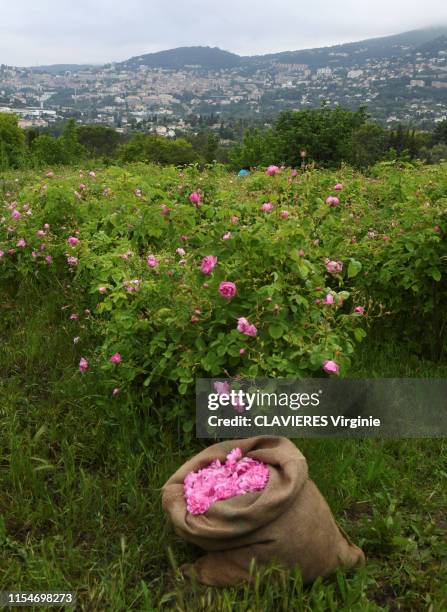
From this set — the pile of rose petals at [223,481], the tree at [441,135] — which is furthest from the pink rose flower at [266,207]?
the tree at [441,135]

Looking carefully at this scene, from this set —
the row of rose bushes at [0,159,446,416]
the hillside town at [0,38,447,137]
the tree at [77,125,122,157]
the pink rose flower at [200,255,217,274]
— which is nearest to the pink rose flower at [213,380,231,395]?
the row of rose bushes at [0,159,446,416]

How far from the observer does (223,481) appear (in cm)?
184

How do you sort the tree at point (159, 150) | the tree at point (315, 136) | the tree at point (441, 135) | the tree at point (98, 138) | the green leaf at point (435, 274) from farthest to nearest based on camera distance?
the tree at point (98, 138) < the tree at point (441, 135) < the tree at point (159, 150) < the tree at point (315, 136) < the green leaf at point (435, 274)

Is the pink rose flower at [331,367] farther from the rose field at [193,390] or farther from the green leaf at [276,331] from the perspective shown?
the green leaf at [276,331]

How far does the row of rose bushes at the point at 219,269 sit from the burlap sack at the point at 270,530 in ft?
1.47

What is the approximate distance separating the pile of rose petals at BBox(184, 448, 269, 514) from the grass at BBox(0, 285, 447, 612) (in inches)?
8.4

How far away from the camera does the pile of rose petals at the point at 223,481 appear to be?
1792mm

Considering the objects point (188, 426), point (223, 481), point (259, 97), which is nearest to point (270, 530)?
point (223, 481)

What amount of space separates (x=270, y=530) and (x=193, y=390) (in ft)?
2.35

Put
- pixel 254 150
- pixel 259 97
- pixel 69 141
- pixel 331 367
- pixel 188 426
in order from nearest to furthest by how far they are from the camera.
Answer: pixel 331 367 → pixel 188 426 → pixel 69 141 → pixel 254 150 → pixel 259 97

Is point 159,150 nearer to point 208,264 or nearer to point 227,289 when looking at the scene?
point 208,264

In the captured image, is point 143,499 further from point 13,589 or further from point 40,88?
point 40,88

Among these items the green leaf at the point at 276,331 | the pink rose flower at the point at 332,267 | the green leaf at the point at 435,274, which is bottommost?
the green leaf at the point at 435,274

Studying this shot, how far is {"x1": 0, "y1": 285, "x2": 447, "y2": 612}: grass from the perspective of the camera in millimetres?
1754
